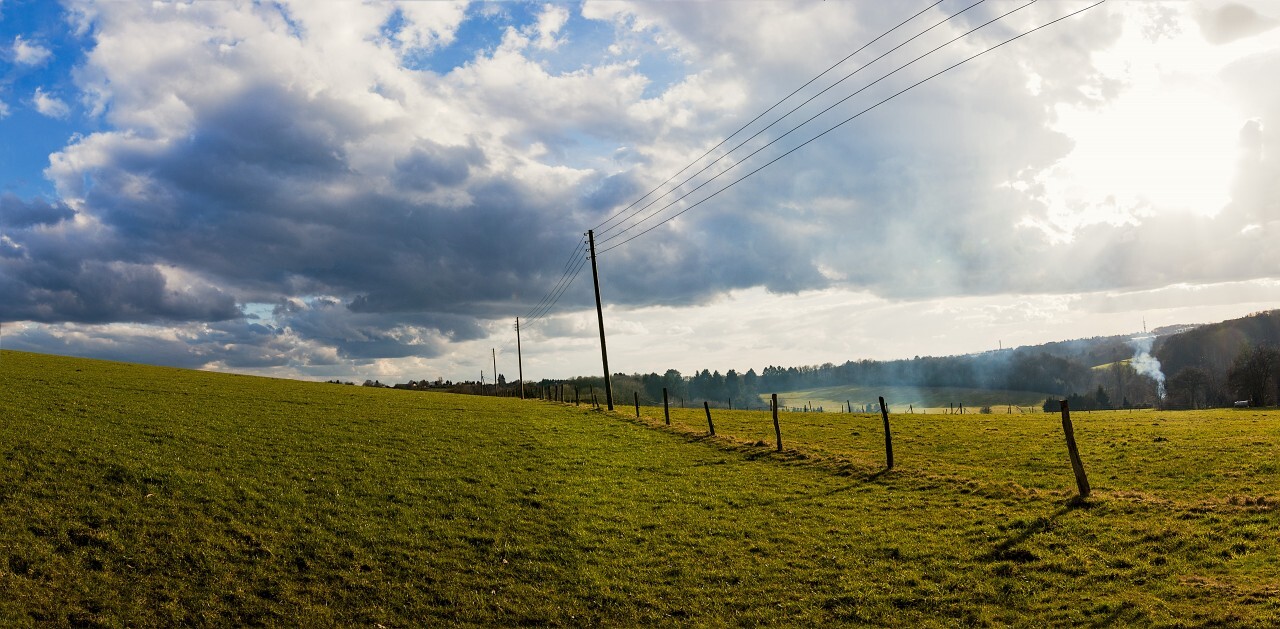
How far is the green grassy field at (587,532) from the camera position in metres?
15.0

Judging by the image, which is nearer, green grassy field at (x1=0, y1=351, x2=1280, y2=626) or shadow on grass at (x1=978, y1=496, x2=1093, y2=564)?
green grassy field at (x1=0, y1=351, x2=1280, y2=626)

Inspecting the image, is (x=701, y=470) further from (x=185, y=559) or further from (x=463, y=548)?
(x=185, y=559)

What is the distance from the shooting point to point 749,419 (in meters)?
58.1

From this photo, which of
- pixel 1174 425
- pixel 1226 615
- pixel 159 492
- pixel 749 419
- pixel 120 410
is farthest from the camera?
pixel 749 419

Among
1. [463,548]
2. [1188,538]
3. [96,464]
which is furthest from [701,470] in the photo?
[96,464]

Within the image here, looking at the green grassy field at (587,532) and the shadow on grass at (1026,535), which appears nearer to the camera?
the green grassy field at (587,532)

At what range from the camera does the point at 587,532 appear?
20.9m

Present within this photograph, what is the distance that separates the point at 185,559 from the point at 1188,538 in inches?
953

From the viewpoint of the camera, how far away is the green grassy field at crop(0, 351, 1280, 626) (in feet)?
49.1

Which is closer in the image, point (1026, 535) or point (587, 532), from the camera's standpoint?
point (1026, 535)

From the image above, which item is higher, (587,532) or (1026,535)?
(587,532)

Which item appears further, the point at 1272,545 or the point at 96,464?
the point at 96,464

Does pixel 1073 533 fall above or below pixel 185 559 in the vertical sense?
below

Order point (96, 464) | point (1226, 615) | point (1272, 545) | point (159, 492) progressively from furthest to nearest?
point (96, 464), point (159, 492), point (1272, 545), point (1226, 615)
